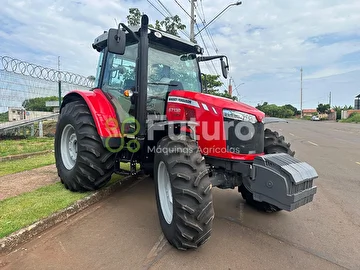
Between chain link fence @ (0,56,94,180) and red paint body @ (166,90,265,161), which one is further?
chain link fence @ (0,56,94,180)

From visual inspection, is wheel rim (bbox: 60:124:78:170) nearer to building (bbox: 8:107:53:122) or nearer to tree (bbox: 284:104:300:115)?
building (bbox: 8:107:53:122)

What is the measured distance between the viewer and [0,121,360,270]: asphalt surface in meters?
2.84

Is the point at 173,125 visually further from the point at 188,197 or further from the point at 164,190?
the point at 188,197

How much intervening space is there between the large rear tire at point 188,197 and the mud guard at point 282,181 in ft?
1.94

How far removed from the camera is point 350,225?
393cm

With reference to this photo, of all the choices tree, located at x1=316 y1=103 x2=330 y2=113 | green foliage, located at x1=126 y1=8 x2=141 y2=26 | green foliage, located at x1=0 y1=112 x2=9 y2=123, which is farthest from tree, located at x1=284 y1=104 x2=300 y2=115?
green foliage, located at x1=0 y1=112 x2=9 y2=123

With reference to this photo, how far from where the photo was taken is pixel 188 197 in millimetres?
2842

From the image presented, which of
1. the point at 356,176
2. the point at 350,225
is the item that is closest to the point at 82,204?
the point at 350,225

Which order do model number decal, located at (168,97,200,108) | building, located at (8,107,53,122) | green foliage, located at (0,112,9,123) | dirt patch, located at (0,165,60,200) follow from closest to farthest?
model number decal, located at (168,97,200,108)
dirt patch, located at (0,165,60,200)
green foliage, located at (0,112,9,123)
building, located at (8,107,53,122)

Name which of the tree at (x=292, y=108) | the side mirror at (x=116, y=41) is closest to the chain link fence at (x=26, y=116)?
the side mirror at (x=116, y=41)

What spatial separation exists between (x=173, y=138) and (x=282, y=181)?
50.7 inches

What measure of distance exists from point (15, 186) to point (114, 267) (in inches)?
125

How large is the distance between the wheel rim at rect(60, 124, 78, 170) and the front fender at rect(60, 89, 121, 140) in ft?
2.49

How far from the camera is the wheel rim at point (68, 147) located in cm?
501
